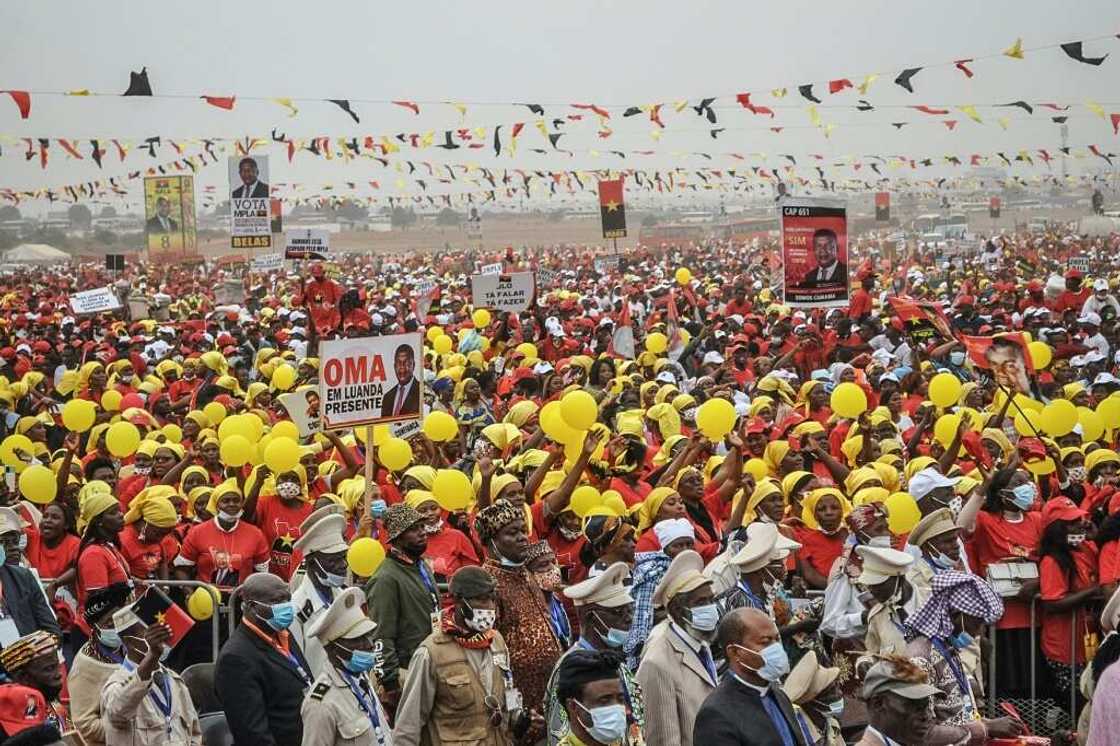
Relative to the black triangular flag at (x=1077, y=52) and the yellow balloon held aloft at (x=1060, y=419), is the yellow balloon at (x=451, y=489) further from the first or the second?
the black triangular flag at (x=1077, y=52)

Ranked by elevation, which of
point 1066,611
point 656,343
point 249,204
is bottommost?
point 1066,611

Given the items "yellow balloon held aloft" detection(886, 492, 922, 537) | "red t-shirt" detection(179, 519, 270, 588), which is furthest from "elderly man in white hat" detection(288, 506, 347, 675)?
"yellow balloon held aloft" detection(886, 492, 922, 537)

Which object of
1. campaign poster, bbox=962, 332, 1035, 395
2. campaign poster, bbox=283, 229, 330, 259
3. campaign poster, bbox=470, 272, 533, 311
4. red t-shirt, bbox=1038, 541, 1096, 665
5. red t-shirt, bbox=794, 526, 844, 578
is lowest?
red t-shirt, bbox=1038, 541, 1096, 665

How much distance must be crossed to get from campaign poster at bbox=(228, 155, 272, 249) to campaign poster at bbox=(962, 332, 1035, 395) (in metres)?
16.3

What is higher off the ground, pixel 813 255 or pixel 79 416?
pixel 813 255

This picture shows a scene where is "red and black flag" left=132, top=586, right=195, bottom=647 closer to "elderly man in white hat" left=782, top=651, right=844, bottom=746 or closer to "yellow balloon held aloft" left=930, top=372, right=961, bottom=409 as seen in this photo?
"elderly man in white hat" left=782, top=651, right=844, bottom=746

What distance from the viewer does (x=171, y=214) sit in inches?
1657

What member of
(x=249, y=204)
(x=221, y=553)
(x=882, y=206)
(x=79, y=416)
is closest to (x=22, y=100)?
(x=249, y=204)

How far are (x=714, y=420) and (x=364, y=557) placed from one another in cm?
298

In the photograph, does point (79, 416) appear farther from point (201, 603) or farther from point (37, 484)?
point (201, 603)

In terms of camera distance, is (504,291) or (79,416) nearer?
(79,416)

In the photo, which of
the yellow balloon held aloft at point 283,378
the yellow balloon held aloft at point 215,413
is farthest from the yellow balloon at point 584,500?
the yellow balloon held aloft at point 283,378

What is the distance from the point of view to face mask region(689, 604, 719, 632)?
232 inches

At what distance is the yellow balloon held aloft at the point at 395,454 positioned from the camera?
33.2 feet
